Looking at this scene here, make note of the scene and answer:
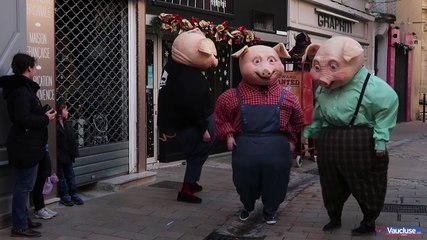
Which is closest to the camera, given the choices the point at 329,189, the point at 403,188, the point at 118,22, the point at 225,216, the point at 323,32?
the point at 329,189

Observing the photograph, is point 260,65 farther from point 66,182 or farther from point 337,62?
point 66,182

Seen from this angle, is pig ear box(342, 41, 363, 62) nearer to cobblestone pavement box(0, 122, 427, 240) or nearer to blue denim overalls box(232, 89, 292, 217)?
blue denim overalls box(232, 89, 292, 217)

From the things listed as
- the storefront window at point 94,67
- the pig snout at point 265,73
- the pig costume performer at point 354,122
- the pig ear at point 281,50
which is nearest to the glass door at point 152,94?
the storefront window at point 94,67

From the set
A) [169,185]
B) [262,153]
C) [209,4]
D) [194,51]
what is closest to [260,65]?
[262,153]

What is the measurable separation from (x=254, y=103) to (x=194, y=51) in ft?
3.73

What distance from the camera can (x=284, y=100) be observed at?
5.29 m

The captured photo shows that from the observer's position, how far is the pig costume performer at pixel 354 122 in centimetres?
472

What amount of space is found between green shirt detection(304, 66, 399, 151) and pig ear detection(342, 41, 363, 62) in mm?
164

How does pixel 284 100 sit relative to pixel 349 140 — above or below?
→ above

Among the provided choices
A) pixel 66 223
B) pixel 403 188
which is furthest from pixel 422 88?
pixel 66 223

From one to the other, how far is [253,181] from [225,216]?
2.18 ft

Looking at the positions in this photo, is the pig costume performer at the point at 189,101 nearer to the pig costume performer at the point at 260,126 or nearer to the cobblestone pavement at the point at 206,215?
the cobblestone pavement at the point at 206,215

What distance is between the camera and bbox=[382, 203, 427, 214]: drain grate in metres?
6.07

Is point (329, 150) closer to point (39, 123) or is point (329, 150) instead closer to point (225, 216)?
point (225, 216)
